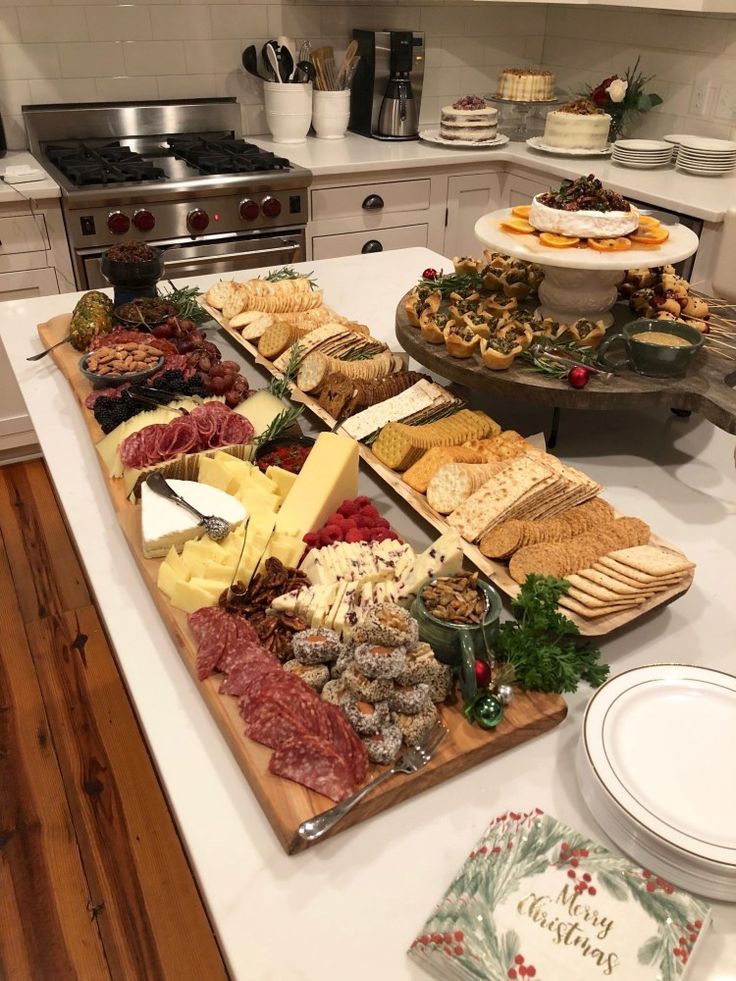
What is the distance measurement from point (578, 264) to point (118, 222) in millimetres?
2004

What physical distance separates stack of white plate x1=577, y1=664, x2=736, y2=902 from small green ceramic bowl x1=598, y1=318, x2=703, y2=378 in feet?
2.47

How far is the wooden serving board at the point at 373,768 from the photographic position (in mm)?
889

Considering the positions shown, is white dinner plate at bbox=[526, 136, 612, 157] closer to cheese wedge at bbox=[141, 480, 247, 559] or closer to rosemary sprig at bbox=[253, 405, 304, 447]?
rosemary sprig at bbox=[253, 405, 304, 447]

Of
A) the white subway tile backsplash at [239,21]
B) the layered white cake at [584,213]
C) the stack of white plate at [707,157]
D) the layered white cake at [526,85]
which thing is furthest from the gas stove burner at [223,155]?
the layered white cake at [584,213]

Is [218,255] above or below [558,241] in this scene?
below

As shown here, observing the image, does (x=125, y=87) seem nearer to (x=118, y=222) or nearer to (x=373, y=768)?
(x=118, y=222)

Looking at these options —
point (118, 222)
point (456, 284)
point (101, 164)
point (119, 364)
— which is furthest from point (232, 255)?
point (119, 364)

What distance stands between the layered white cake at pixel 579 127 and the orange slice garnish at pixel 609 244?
2221 mm

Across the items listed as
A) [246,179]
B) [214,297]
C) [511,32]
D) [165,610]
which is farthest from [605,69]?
[165,610]

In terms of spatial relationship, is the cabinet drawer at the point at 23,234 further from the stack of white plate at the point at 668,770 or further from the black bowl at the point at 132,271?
the stack of white plate at the point at 668,770

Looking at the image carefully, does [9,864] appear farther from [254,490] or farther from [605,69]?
[605,69]

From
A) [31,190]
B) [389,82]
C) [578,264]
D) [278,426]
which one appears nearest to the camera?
[278,426]

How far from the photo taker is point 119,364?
5.72ft

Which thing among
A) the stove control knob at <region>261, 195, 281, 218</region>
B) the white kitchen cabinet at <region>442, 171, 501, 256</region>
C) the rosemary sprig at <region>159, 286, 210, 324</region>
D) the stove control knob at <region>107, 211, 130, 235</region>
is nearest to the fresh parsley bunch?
the rosemary sprig at <region>159, 286, 210, 324</region>
